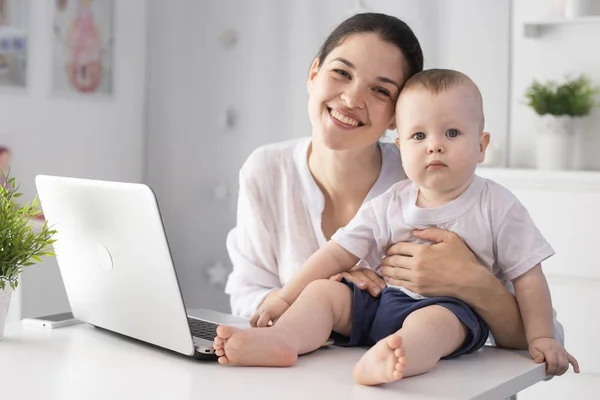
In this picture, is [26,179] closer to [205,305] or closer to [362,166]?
[205,305]

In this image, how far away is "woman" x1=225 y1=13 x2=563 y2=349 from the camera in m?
1.45

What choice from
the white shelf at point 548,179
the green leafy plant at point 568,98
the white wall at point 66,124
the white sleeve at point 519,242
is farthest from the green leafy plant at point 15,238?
the green leafy plant at point 568,98

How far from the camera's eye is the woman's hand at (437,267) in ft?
4.70

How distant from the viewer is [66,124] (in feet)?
12.2

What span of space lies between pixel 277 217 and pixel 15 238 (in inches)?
26.5

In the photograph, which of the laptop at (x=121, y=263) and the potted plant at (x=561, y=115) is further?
the potted plant at (x=561, y=115)

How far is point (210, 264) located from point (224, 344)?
8.91 ft

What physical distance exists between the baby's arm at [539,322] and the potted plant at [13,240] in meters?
0.78

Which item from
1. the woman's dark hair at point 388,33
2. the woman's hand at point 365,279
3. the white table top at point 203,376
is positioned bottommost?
the white table top at point 203,376

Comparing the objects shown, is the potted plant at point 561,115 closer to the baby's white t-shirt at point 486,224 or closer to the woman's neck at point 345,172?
the woman's neck at point 345,172

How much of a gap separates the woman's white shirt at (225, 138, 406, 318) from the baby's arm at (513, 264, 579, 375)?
1.80 ft

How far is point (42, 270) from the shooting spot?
354 centimetres

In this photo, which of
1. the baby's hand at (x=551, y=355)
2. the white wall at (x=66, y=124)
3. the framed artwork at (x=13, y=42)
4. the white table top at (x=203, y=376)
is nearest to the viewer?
the white table top at (x=203, y=376)

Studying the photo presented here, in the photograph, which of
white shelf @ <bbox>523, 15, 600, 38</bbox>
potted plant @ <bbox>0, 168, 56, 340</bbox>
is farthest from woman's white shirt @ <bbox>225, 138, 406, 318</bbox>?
white shelf @ <bbox>523, 15, 600, 38</bbox>
